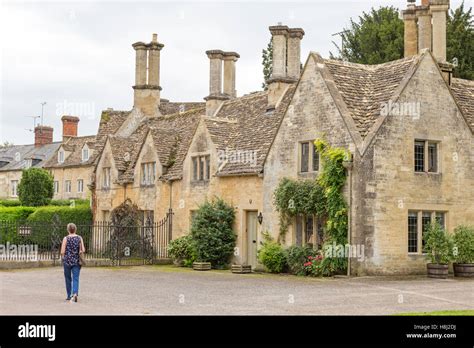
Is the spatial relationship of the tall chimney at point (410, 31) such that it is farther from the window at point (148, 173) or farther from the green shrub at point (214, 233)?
the window at point (148, 173)

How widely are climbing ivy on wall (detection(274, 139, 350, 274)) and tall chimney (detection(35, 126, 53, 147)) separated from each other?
4567 centimetres

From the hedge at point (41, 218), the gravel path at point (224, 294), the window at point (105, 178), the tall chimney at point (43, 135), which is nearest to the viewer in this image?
the gravel path at point (224, 294)

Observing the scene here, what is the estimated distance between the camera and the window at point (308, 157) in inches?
1032

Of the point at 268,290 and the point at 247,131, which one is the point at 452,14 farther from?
the point at 268,290

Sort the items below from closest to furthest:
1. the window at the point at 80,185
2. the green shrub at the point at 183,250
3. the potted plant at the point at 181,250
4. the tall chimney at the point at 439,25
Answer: the tall chimney at the point at 439,25 < the green shrub at the point at 183,250 < the potted plant at the point at 181,250 < the window at the point at 80,185

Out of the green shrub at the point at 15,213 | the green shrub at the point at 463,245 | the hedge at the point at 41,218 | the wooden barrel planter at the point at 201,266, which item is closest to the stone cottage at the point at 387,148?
the green shrub at the point at 463,245

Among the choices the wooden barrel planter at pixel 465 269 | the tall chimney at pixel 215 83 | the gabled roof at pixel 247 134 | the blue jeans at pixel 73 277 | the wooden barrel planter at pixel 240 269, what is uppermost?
the tall chimney at pixel 215 83

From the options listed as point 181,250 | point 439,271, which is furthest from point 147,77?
point 439,271

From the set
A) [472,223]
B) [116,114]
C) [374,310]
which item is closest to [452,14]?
[116,114]

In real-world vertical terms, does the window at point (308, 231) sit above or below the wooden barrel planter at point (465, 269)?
above

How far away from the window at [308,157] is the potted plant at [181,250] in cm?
604

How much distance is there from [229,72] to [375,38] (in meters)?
13.7

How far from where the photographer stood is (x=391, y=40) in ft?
153
